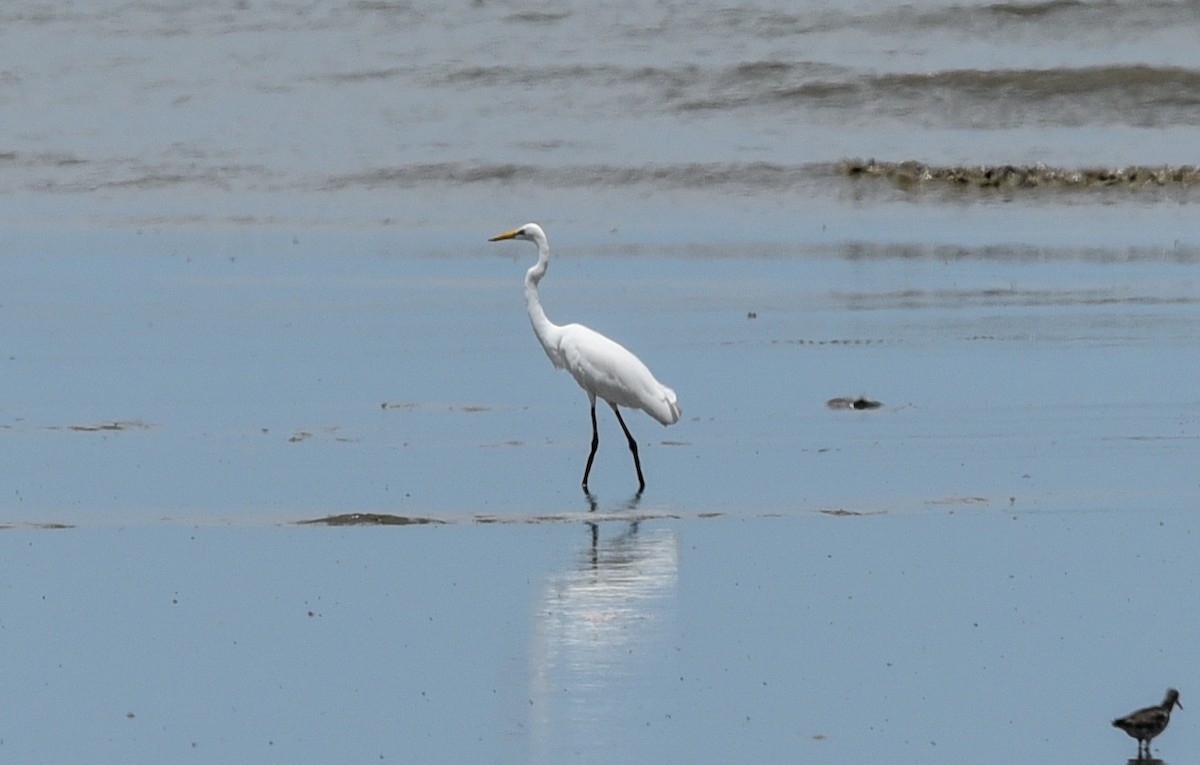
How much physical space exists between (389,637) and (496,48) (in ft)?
107

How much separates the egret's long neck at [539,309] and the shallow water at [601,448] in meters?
0.60

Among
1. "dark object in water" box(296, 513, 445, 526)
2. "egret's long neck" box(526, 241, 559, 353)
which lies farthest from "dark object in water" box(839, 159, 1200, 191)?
"dark object in water" box(296, 513, 445, 526)

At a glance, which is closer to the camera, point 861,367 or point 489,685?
point 489,685

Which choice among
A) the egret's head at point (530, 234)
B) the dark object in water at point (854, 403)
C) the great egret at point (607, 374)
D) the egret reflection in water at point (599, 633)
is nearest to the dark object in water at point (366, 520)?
the egret reflection in water at point (599, 633)

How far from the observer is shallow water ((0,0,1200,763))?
23.8 ft

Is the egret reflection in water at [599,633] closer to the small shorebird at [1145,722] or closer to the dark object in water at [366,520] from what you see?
the dark object in water at [366,520]

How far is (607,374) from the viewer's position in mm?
12367

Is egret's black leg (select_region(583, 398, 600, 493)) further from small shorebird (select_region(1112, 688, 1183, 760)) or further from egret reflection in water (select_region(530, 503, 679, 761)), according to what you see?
small shorebird (select_region(1112, 688, 1183, 760))

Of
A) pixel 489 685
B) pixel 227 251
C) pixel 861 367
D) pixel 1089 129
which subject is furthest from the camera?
pixel 1089 129

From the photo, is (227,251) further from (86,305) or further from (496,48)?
(496,48)

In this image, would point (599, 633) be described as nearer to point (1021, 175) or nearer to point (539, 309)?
point (539, 309)

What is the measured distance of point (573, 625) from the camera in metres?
8.22

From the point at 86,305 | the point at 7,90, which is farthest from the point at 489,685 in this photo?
the point at 7,90

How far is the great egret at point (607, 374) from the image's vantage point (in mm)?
12102
